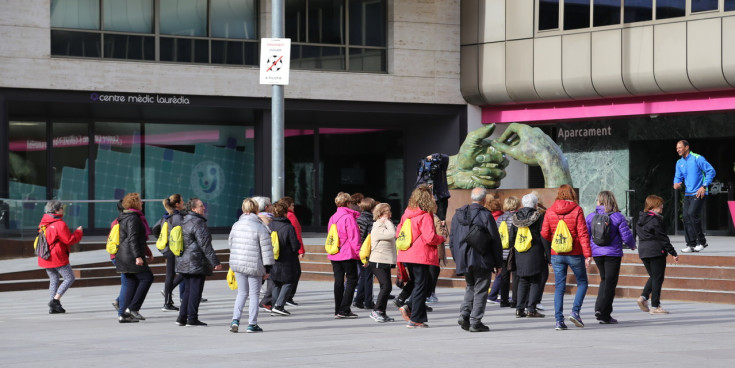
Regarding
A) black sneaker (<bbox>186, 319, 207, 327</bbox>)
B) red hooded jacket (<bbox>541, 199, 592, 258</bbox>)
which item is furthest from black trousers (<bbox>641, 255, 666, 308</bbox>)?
black sneaker (<bbox>186, 319, 207, 327</bbox>)

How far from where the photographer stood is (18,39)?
88.1ft

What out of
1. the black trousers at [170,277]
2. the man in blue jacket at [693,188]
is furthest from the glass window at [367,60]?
the black trousers at [170,277]

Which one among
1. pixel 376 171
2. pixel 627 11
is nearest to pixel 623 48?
pixel 627 11

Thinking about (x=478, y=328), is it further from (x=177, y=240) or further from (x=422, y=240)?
(x=177, y=240)

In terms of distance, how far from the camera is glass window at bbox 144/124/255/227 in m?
31.6

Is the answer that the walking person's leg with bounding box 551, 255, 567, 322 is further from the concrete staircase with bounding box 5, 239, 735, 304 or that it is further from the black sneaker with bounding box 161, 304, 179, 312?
the black sneaker with bounding box 161, 304, 179, 312

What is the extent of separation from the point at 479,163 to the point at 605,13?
8.58 meters

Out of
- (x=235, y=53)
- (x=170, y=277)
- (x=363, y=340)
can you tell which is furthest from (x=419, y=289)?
(x=235, y=53)

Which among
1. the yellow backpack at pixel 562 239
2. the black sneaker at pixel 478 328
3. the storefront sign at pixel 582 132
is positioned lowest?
the black sneaker at pixel 478 328

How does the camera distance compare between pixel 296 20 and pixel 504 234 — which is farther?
pixel 296 20

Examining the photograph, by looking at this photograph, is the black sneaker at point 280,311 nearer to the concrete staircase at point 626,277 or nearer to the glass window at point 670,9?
the concrete staircase at point 626,277

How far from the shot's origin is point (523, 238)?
46.5ft

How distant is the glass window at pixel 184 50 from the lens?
95.9 feet

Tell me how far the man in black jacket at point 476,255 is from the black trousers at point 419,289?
1.46 ft
